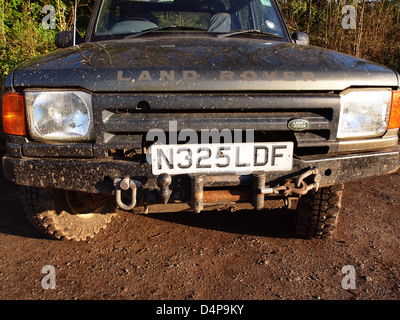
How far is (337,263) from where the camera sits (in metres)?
2.29

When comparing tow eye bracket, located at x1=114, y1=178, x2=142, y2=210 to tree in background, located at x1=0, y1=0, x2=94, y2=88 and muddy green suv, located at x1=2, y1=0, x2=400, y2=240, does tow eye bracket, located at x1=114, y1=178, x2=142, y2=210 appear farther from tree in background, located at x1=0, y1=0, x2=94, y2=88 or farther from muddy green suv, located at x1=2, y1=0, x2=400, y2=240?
tree in background, located at x1=0, y1=0, x2=94, y2=88

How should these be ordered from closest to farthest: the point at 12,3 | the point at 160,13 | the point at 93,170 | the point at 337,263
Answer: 1. the point at 93,170
2. the point at 337,263
3. the point at 160,13
4. the point at 12,3

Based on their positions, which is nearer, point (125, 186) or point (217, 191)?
point (125, 186)

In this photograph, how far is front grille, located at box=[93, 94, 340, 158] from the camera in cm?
182

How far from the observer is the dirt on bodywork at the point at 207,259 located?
2.02m

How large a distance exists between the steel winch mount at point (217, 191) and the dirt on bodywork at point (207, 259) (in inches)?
21.2

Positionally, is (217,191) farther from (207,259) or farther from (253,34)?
(253,34)

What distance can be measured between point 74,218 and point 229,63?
157 centimetres

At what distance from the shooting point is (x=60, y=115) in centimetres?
187

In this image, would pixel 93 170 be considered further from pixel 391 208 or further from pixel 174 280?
pixel 391 208

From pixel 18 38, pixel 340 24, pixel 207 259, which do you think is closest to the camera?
pixel 207 259

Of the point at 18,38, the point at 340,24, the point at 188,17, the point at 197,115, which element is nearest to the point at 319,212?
the point at 197,115

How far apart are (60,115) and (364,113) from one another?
1.76 metres
